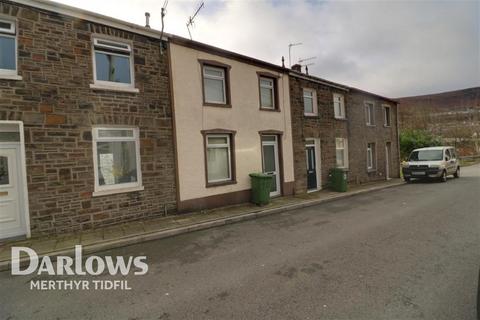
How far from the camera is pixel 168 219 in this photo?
7.62 metres

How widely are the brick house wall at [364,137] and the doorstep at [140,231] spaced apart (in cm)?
716

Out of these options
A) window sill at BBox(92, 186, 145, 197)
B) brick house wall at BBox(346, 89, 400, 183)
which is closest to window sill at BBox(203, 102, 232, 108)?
window sill at BBox(92, 186, 145, 197)

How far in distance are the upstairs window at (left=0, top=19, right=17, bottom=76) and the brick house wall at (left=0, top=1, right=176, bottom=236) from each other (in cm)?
18

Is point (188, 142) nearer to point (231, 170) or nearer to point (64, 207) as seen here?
point (231, 170)

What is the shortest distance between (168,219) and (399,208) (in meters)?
7.53

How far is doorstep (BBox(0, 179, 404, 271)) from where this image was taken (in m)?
5.51

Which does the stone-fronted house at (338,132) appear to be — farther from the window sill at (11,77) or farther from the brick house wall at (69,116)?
the window sill at (11,77)

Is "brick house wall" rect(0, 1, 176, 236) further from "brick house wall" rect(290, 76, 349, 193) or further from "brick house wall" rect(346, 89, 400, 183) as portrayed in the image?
"brick house wall" rect(346, 89, 400, 183)

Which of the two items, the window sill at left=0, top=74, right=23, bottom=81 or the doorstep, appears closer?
the doorstep

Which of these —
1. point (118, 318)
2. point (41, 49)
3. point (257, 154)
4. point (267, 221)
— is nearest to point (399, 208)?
point (267, 221)

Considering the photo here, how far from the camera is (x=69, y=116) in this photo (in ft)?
21.5

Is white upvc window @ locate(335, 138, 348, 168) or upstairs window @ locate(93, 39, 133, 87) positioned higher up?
upstairs window @ locate(93, 39, 133, 87)

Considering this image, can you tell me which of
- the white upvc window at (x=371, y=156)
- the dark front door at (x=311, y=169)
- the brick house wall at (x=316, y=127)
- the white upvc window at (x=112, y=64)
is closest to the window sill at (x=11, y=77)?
the white upvc window at (x=112, y=64)

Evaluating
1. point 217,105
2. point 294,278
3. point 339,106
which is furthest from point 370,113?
point 294,278
